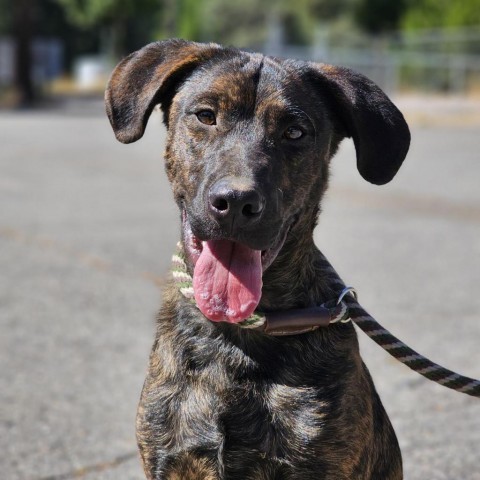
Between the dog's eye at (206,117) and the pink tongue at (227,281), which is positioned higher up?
the dog's eye at (206,117)

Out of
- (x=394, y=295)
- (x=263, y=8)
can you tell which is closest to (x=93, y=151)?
(x=394, y=295)

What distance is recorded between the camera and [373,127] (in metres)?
3.40

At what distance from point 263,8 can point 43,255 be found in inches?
1845

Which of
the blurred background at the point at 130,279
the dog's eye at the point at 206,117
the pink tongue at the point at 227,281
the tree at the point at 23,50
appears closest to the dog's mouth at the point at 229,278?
the pink tongue at the point at 227,281

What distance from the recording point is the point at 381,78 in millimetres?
31203

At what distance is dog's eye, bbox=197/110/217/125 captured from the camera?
3.36 meters

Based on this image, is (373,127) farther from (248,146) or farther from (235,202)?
(235,202)

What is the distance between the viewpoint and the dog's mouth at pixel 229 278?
10.4 feet

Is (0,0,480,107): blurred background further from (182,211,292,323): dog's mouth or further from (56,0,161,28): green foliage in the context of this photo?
(182,211,292,323): dog's mouth

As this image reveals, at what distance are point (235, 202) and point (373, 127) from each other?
2.29 ft

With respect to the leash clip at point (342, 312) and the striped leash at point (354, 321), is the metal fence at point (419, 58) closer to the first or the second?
the striped leash at point (354, 321)

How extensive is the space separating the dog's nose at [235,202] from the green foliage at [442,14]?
29745 millimetres

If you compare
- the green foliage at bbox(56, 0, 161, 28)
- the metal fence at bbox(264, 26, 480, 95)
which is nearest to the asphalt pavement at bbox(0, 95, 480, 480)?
the metal fence at bbox(264, 26, 480, 95)

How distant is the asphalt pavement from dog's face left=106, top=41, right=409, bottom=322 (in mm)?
886
